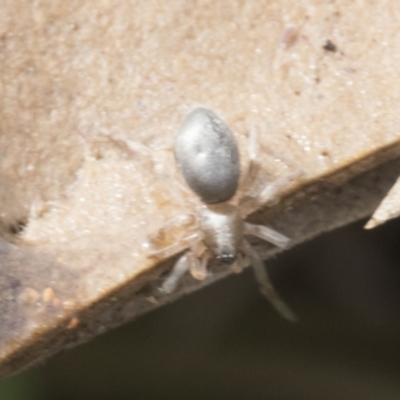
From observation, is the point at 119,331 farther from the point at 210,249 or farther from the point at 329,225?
the point at 329,225

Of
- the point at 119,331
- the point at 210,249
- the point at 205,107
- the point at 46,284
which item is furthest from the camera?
the point at 119,331

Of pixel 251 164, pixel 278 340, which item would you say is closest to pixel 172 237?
pixel 251 164

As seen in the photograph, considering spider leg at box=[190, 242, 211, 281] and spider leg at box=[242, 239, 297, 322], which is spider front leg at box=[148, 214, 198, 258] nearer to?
spider leg at box=[190, 242, 211, 281]

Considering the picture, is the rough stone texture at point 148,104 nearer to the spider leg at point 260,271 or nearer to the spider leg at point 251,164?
the spider leg at point 251,164

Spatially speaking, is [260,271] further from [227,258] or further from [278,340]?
[278,340]

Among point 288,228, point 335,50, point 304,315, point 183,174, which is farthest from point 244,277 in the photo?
point 335,50

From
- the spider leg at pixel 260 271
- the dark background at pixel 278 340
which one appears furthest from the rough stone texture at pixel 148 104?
the dark background at pixel 278 340

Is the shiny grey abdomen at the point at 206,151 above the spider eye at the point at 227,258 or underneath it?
above
